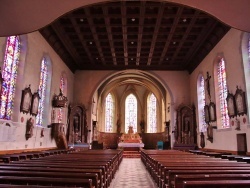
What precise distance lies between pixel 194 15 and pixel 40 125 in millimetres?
10023

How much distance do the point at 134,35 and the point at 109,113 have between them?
16290mm

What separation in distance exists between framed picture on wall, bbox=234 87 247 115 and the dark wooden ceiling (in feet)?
11.4

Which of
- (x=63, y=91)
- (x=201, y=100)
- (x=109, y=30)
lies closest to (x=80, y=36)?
(x=109, y=30)

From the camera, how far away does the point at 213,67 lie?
1388 centimetres

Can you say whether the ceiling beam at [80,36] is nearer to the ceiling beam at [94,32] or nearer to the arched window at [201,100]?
the ceiling beam at [94,32]

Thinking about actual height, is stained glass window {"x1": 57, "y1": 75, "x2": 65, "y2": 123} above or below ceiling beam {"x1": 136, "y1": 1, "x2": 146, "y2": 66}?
below

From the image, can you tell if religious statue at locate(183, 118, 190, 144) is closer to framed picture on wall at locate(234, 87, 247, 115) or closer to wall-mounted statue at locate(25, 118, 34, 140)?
framed picture on wall at locate(234, 87, 247, 115)

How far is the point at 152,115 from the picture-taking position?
94.7 feet

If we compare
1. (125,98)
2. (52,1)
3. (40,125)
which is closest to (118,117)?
(125,98)

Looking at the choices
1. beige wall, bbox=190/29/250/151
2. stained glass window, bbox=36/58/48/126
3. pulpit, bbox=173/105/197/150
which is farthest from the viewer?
pulpit, bbox=173/105/197/150

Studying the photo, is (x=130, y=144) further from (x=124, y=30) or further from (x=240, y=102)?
(x=240, y=102)

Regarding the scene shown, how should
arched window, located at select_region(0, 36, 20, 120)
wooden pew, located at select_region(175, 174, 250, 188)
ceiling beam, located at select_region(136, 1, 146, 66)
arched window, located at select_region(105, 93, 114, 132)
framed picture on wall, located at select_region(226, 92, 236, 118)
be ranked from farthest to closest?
arched window, located at select_region(105, 93, 114, 132), ceiling beam, located at select_region(136, 1, 146, 66), framed picture on wall, located at select_region(226, 92, 236, 118), arched window, located at select_region(0, 36, 20, 120), wooden pew, located at select_region(175, 174, 250, 188)

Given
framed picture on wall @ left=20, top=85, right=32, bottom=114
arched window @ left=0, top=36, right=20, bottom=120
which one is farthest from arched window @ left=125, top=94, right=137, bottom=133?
arched window @ left=0, top=36, right=20, bottom=120

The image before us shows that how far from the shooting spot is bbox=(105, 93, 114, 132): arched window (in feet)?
93.3
